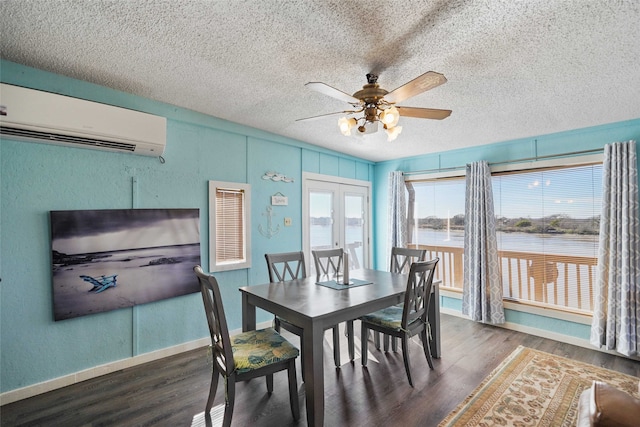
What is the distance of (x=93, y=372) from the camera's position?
8.51 ft

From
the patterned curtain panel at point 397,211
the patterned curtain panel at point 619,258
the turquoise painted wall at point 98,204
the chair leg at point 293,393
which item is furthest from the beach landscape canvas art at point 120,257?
the patterned curtain panel at point 619,258

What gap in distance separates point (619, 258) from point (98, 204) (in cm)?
523

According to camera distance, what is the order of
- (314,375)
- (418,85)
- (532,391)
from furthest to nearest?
(532,391) < (314,375) < (418,85)

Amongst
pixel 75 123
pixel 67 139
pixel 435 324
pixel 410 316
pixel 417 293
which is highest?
pixel 75 123

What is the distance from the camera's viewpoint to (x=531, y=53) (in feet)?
6.43

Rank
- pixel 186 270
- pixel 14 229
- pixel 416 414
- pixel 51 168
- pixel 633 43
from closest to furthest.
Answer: pixel 633 43, pixel 416 414, pixel 14 229, pixel 51 168, pixel 186 270

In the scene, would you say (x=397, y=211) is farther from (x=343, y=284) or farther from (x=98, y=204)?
(x=98, y=204)

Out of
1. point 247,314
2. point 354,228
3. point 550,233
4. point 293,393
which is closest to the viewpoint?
point 293,393

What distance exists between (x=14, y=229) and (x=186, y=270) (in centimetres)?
136

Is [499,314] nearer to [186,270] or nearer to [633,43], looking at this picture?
[633,43]

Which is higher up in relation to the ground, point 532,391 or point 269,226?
point 269,226

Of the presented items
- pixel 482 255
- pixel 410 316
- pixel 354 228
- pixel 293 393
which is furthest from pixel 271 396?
pixel 354 228

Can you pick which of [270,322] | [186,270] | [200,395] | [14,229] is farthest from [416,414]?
[14,229]

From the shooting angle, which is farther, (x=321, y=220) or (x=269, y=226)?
(x=321, y=220)
